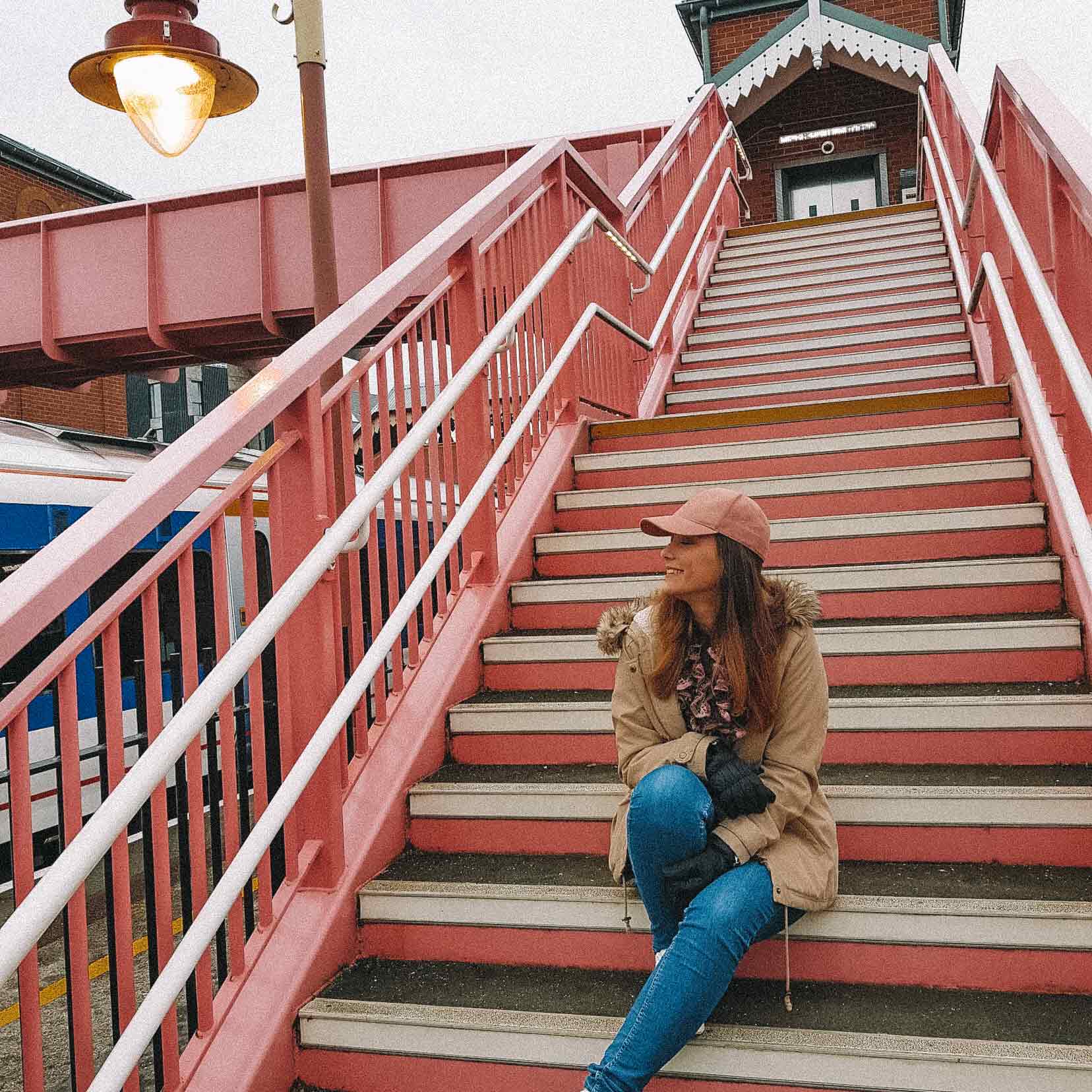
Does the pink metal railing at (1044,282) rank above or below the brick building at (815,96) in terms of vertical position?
below

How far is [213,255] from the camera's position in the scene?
948 centimetres

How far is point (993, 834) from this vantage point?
254 cm

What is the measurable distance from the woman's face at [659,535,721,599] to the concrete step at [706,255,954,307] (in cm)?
527

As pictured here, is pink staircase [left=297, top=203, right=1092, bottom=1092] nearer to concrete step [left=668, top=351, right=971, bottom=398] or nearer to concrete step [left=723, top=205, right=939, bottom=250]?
concrete step [left=668, top=351, right=971, bottom=398]

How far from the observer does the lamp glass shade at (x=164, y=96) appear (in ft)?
14.6

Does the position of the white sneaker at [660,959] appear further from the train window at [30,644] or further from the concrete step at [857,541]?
the train window at [30,644]

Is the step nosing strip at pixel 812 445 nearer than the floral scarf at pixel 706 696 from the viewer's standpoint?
No

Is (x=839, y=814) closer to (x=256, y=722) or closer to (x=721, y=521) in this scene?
(x=721, y=521)

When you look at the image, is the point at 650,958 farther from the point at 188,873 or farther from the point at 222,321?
the point at 222,321

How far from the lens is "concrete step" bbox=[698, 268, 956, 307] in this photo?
7.00 m

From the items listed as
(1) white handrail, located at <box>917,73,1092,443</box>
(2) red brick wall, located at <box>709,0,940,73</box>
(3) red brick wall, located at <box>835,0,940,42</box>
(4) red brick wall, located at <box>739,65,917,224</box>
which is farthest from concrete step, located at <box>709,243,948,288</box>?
(3) red brick wall, located at <box>835,0,940,42</box>

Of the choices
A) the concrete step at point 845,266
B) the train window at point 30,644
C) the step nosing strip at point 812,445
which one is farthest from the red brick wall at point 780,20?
the train window at point 30,644

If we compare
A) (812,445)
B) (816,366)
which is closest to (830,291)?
(816,366)

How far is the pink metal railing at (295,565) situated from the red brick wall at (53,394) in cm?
1577
